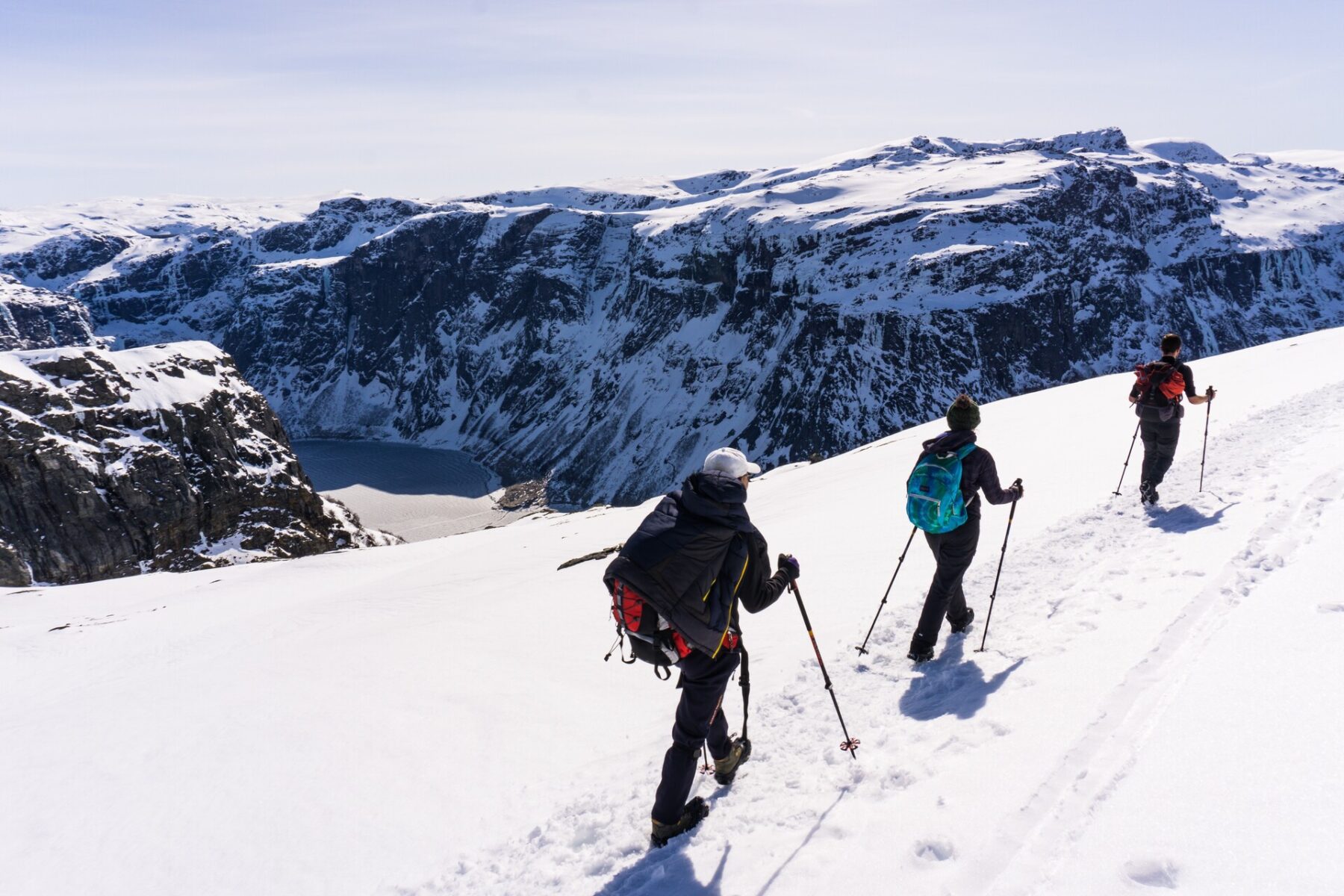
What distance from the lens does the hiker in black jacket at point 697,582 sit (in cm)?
538

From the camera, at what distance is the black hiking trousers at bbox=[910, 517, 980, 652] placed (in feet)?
25.7

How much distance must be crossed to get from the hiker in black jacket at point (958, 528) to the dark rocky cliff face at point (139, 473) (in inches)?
3049

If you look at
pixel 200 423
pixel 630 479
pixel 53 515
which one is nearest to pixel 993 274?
pixel 630 479

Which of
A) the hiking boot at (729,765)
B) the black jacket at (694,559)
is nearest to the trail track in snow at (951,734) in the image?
the hiking boot at (729,765)

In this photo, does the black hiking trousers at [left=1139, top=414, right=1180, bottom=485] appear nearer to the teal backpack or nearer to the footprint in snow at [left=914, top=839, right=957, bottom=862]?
the teal backpack

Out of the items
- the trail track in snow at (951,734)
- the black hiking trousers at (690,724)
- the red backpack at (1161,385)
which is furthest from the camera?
the red backpack at (1161,385)

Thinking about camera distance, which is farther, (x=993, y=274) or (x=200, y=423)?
(x=993, y=274)

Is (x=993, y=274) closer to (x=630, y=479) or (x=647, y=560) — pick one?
(x=630, y=479)

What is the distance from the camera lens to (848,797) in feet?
19.0

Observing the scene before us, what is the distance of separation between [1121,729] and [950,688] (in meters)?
1.95

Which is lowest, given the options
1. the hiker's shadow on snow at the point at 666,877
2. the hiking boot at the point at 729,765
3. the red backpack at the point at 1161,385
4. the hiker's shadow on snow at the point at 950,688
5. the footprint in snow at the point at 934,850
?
the hiker's shadow on snow at the point at 666,877

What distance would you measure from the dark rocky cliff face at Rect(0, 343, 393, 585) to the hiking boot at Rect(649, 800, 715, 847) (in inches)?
3015

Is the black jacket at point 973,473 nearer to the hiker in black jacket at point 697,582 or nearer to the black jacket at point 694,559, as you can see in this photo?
the hiker in black jacket at point 697,582

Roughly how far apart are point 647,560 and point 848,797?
2.56 meters
